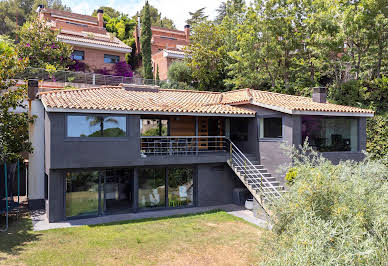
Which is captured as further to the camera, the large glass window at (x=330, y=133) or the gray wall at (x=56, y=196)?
the large glass window at (x=330, y=133)

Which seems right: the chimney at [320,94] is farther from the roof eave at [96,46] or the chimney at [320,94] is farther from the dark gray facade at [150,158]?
the roof eave at [96,46]

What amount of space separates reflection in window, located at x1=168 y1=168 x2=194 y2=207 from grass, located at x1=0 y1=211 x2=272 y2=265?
2.51 m

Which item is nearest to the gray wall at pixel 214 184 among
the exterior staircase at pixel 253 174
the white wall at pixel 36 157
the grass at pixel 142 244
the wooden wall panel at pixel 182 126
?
the exterior staircase at pixel 253 174

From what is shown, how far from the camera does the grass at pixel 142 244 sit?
986 cm

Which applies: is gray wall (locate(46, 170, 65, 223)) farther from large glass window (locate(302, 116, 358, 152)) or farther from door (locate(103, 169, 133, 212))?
large glass window (locate(302, 116, 358, 152))

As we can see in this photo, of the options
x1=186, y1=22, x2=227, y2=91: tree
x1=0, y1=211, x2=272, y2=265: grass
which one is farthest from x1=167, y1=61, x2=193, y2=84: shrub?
x1=0, y1=211, x2=272, y2=265: grass

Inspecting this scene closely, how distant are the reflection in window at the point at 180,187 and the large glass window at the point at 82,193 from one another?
12.0 feet

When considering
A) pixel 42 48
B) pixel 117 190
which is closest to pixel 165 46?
pixel 42 48

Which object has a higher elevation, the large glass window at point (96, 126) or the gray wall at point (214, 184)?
the large glass window at point (96, 126)

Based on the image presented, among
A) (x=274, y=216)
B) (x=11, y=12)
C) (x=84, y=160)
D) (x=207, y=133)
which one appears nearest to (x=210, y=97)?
(x=207, y=133)

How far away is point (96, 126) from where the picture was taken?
14.2 meters

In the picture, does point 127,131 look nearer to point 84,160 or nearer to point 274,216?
point 84,160

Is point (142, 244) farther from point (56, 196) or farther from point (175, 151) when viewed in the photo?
point (175, 151)

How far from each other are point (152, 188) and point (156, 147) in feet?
6.96
